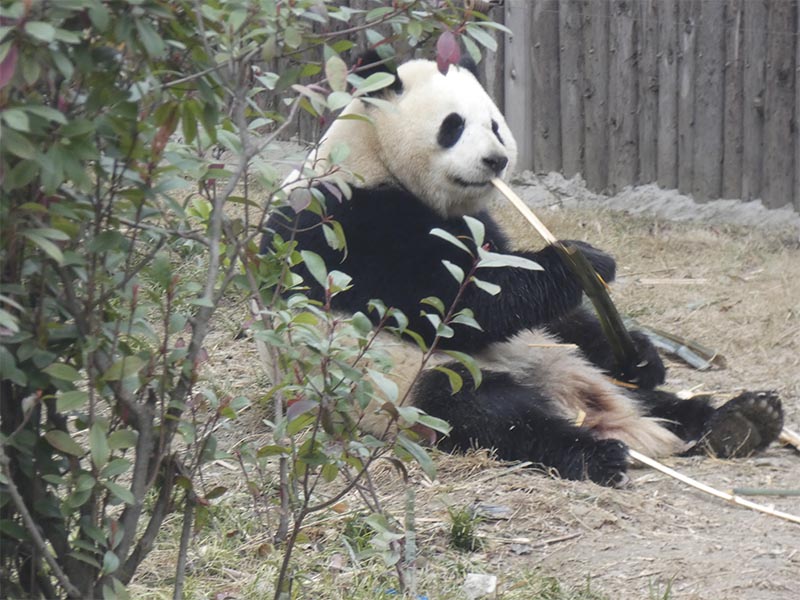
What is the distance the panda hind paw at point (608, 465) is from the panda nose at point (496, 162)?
1135mm

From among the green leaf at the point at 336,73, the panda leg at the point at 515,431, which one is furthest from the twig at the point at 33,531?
the panda leg at the point at 515,431

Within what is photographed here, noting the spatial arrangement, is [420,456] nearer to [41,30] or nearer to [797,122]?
Result: [41,30]

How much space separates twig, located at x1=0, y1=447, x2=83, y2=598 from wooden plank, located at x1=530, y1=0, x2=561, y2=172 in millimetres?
6722

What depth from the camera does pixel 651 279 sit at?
656cm

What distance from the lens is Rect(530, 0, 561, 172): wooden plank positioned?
8211 mm

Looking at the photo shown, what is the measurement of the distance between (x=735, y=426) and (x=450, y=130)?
1575 mm

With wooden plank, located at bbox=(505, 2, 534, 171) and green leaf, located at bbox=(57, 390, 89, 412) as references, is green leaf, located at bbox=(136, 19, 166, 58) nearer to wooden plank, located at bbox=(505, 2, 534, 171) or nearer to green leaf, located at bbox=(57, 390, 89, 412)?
green leaf, located at bbox=(57, 390, 89, 412)

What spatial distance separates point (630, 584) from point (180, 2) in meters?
1.92

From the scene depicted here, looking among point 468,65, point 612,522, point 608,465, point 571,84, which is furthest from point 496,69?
point 612,522

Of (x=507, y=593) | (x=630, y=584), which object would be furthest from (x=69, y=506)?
(x=630, y=584)

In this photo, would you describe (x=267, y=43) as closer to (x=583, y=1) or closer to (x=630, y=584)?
(x=630, y=584)

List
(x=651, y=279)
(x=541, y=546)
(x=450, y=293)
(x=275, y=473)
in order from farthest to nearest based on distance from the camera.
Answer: (x=651, y=279) → (x=450, y=293) → (x=275, y=473) → (x=541, y=546)

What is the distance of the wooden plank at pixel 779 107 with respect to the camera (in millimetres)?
7180

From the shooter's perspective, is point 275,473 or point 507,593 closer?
point 507,593
